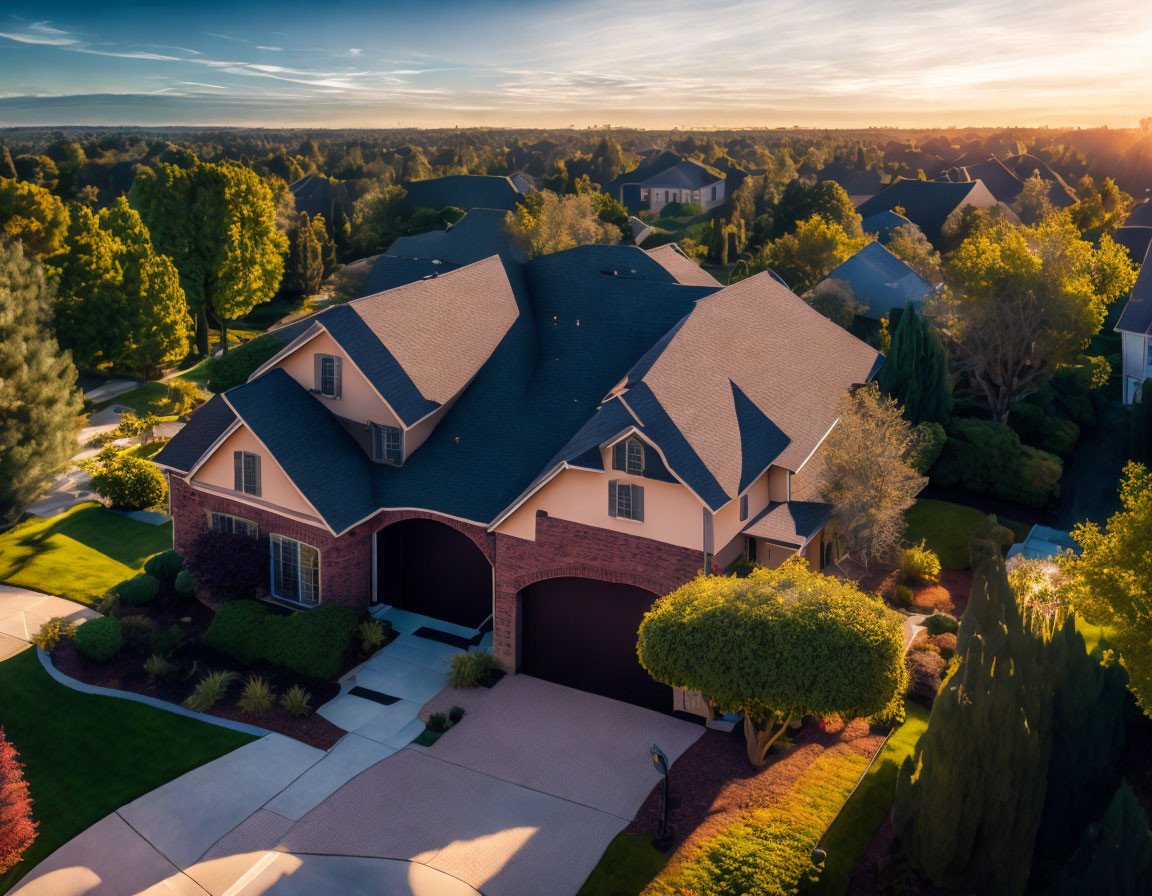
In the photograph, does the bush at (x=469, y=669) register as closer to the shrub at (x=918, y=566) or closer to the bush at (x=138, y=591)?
the bush at (x=138, y=591)

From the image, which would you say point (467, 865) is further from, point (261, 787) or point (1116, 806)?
point (1116, 806)

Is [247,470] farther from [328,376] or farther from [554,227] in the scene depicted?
[554,227]

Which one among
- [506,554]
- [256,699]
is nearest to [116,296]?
[256,699]

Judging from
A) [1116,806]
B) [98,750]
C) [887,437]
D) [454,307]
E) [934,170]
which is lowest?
[98,750]

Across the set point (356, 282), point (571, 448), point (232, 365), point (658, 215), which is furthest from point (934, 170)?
point (571, 448)

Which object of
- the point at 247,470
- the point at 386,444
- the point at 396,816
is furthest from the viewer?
the point at 386,444

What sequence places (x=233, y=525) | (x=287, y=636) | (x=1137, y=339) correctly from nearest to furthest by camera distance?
(x=287, y=636), (x=233, y=525), (x=1137, y=339)
